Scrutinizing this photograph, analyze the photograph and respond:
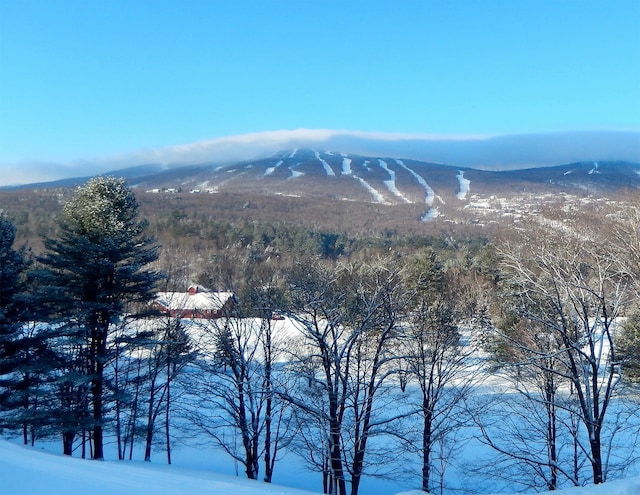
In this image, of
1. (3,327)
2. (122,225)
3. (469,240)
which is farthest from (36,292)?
(469,240)

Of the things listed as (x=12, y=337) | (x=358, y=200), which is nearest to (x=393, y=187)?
(x=358, y=200)

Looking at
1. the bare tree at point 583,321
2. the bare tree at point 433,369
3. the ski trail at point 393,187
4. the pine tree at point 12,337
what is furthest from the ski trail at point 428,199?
the pine tree at point 12,337

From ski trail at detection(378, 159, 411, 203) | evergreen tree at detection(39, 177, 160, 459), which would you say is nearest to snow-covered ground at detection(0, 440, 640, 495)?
evergreen tree at detection(39, 177, 160, 459)

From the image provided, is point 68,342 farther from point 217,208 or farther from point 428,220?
point 428,220

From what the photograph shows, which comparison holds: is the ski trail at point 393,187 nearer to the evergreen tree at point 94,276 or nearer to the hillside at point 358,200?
the hillside at point 358,200

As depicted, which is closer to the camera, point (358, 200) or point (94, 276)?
point (94, 276)

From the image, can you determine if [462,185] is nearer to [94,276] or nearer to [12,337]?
[94,276]
